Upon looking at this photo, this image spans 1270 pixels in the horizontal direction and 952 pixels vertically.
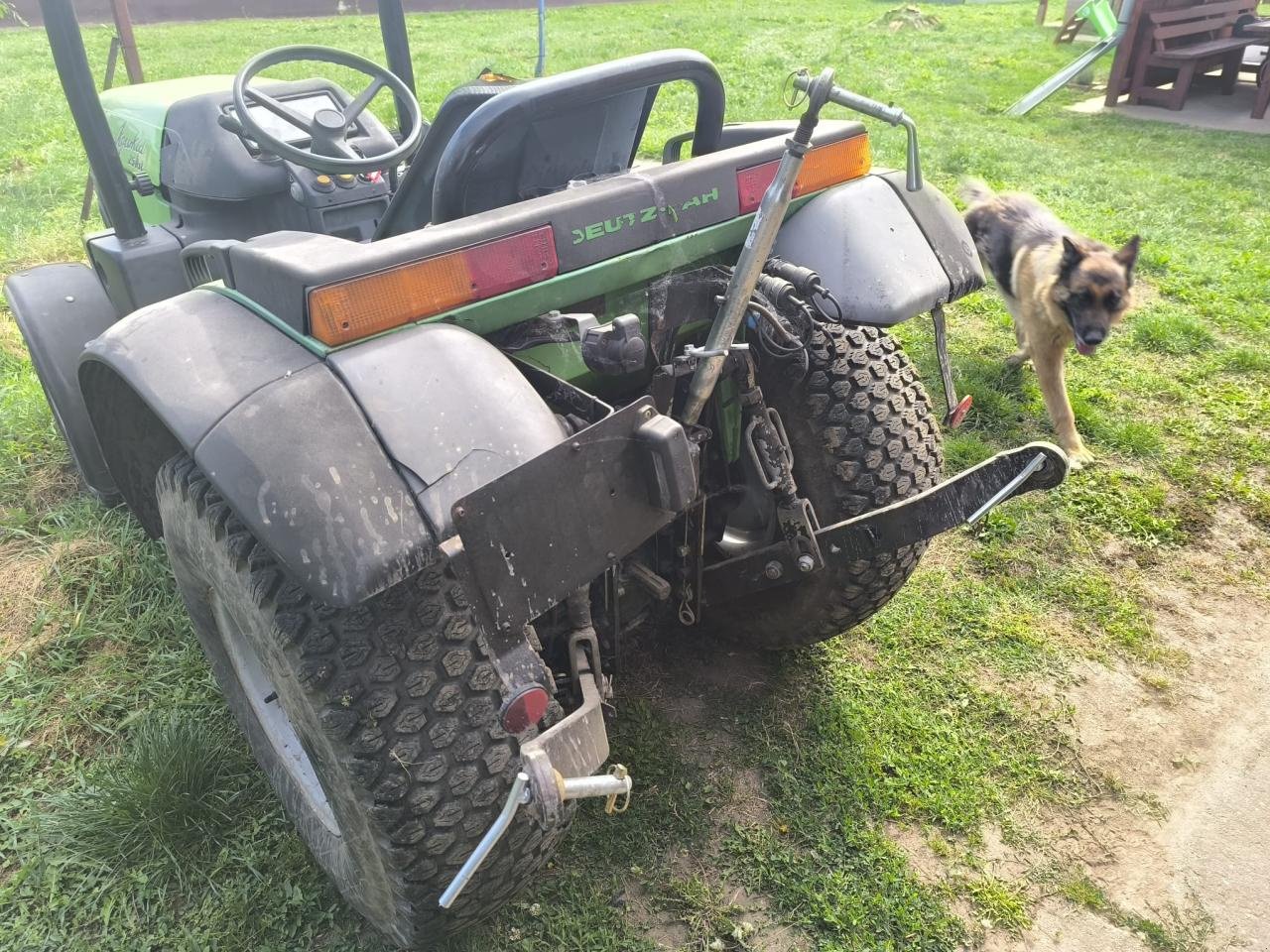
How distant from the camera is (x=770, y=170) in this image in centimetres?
230

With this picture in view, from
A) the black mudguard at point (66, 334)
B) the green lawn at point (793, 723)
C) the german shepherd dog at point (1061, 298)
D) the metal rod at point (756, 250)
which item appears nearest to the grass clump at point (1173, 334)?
the green lawn at point (793, 723)

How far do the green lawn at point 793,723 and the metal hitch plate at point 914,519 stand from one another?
569 millimetres

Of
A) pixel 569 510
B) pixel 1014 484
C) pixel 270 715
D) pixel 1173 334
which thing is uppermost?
pixel 569 510

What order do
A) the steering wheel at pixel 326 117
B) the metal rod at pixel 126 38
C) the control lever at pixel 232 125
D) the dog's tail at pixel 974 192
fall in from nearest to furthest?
the steering wheel at pixel 326 117 → the control lever at pixel 232 125 → the dog's tail at pixel 974 192 → the metal rod at pixel 126 38

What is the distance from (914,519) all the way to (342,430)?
124 centimetres

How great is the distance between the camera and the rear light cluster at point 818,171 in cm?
226

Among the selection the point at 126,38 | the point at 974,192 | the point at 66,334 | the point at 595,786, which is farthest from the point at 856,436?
the point at 126,38

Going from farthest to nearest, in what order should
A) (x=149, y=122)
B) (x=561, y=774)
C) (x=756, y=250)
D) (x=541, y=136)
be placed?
(x=149, y=122) < (x=541, y=136) < (x=756, y=250) < (x=561, y=774)

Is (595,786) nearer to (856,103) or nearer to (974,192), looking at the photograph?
(856,103)

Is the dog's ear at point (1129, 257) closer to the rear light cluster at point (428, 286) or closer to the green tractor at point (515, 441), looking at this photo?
the green tractor at point (515, 441)

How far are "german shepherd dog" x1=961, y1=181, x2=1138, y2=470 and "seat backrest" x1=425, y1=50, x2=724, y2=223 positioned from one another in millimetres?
2311

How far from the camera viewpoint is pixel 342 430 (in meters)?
1.57

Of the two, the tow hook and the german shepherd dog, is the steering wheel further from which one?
the german shepherd dog

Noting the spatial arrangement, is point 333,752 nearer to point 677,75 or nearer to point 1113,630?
point 677,75
